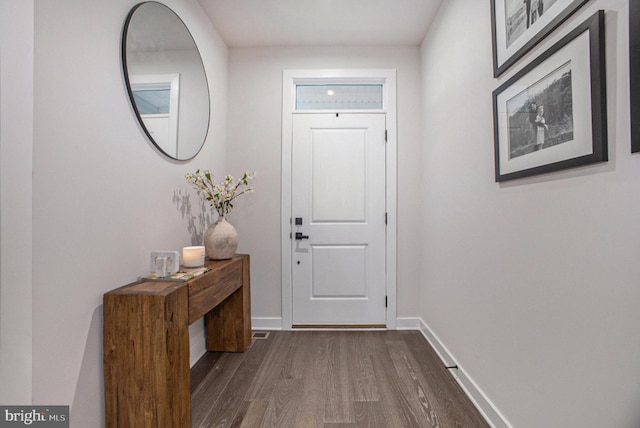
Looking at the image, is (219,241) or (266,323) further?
(266,323)

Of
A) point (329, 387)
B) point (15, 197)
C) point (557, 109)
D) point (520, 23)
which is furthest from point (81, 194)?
point (520, 23)

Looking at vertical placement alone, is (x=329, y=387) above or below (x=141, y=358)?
below

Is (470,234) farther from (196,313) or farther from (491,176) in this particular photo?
(196,313)

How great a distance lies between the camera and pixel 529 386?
3.99 feet

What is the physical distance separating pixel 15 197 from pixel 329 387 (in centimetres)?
174

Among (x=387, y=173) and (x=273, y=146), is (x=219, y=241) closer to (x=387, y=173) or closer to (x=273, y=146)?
(x=273, y=146)

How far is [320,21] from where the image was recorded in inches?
92.8

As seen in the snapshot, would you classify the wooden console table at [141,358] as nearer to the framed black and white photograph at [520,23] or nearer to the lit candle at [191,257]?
the lit candle at [191,257]

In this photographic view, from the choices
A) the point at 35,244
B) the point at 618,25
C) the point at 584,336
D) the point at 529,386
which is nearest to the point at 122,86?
the point at 35,244

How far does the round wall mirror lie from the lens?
147cm

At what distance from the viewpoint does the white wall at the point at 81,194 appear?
1.03 meters

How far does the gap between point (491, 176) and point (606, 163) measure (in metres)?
0.63

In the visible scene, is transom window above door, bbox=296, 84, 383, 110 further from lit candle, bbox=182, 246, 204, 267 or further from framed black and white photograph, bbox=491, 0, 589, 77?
lit candle, bbox=182, 246, 204, 267

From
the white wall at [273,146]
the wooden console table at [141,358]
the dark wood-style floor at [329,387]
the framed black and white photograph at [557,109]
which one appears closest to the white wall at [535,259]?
the framed black and white photograph at [557,109]
